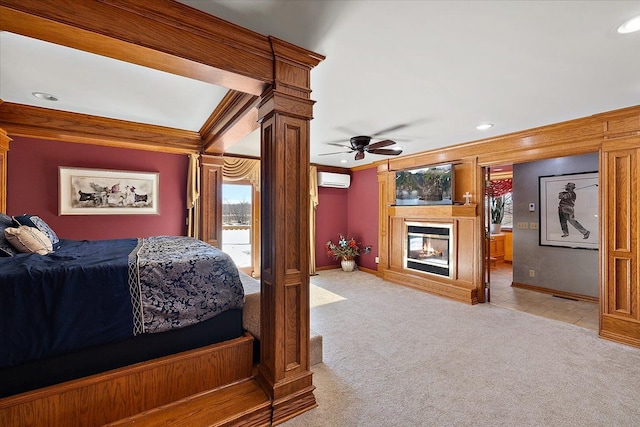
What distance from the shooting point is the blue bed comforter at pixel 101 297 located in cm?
143

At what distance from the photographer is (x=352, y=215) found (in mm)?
6535

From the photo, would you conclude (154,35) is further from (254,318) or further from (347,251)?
(347,251)

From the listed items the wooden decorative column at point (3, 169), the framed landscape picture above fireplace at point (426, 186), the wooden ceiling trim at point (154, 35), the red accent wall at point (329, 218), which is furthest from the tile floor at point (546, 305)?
the wooden decorative column at point (3, 169)

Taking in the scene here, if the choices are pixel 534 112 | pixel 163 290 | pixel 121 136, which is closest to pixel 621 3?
pixel 534 112

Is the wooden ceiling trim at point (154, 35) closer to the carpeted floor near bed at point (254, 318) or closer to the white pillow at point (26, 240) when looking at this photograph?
the white pillow at point (26, 240)

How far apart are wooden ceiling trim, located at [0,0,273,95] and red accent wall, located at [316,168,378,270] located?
177 inches

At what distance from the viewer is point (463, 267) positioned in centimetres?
430

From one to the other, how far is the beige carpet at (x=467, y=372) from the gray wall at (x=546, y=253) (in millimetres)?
1481

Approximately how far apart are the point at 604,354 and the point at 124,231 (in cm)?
542

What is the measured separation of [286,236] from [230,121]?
151 cm

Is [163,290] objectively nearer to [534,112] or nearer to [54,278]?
[54,278]

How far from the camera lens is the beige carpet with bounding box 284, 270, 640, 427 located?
1812mm

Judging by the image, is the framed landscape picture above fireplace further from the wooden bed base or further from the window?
the wooden bed base

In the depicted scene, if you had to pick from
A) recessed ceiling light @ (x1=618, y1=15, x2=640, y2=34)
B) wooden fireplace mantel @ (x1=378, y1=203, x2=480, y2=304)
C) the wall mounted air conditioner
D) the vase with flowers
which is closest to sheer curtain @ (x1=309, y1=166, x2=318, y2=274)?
the wall mounted air conditioner
